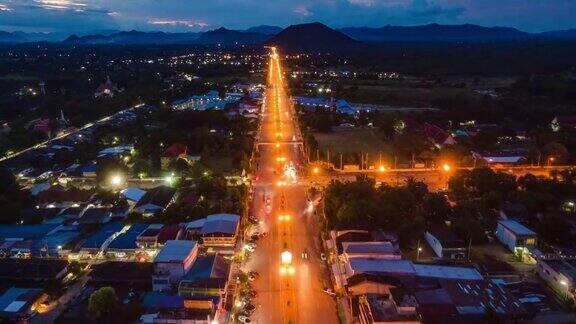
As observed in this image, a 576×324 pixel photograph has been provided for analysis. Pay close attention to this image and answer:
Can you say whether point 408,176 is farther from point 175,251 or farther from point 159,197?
point 175,251

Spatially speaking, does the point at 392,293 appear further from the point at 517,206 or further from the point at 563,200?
the point at 563,200

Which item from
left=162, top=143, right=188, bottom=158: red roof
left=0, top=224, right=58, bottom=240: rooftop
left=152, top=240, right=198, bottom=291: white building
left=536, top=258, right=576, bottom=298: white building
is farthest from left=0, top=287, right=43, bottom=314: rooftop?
left=536, top=258, right=576, bottom=298: white building

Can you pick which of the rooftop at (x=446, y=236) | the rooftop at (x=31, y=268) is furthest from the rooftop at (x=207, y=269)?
the rooftop at (x=446, y=236)

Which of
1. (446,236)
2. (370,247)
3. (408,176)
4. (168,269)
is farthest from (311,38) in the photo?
Result: (168,269)

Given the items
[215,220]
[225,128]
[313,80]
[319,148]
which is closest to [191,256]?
[215,220]

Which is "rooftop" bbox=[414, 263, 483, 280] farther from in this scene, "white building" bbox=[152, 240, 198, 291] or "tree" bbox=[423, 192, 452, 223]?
"white building" bbox=[152, 240, 198, 291]

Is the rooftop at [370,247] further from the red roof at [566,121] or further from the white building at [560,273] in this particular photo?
the red roof at [566,121]

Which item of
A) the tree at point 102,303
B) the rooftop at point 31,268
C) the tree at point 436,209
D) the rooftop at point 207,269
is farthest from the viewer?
the tree at point 436,209
